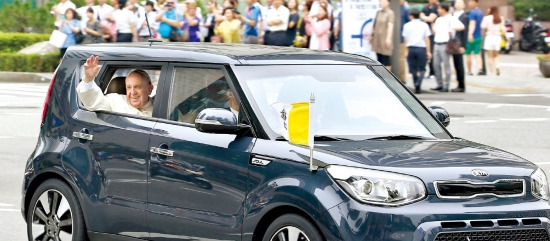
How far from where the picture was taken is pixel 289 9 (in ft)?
88.3

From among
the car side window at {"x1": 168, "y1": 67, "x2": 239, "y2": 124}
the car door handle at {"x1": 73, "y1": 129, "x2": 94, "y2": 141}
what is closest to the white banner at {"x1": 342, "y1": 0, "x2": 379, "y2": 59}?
the car door handle at {"x1": 73, "y1": 129, "x2": 94, "y2": 141}

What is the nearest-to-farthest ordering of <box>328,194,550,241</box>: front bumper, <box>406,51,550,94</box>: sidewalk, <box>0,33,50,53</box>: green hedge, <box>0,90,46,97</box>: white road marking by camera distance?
<box>328,194,550,241</box>: front bumper < <box>0,90,46,97</box>: white road marking < <box>406,51,550,94</box>: sidewalk < <box>0,33,50,53</box>: green hedge

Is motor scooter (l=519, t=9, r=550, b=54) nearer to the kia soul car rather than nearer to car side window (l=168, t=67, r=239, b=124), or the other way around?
the kia soul car

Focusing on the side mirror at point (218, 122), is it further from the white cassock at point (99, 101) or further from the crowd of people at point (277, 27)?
the crowd of people at point (277, 27)

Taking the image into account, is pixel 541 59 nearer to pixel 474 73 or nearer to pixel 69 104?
pixel 474 73

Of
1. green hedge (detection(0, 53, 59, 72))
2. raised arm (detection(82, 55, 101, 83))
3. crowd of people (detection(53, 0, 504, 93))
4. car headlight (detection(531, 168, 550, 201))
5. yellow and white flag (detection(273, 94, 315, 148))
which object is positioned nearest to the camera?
yellow and white flag (detection(273, 94, 315, 148))

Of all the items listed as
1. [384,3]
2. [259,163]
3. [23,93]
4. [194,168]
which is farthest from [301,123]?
[23,93]

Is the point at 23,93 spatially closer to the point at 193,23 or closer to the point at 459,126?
the point at 193,23

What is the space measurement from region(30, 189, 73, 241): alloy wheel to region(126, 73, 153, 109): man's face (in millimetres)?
747

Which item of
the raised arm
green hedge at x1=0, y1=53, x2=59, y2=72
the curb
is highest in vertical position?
the raised arm

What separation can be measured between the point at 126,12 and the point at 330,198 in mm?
21258

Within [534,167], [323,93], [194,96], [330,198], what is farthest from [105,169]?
[534,167]

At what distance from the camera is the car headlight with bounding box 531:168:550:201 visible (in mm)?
6740

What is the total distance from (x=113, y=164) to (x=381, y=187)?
2.07 meters
